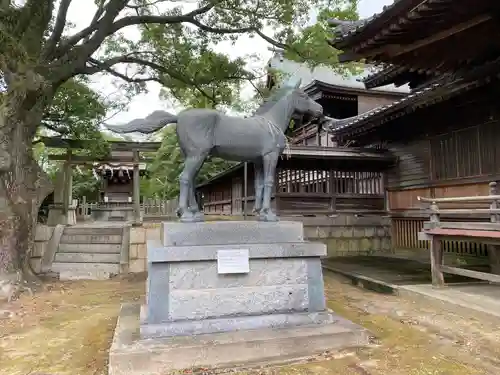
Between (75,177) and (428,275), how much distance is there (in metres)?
31.2

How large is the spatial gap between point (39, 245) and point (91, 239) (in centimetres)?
130

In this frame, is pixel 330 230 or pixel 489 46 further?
pixel 330 230

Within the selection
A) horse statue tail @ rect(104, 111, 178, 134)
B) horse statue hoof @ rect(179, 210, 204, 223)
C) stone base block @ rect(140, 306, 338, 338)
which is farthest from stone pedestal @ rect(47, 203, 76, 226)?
horse statue hoof @ rect(179, 210, 204, 223)

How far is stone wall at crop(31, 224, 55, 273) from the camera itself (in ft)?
32.5

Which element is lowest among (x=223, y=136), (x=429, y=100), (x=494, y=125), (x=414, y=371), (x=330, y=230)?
(x=414, y=371)

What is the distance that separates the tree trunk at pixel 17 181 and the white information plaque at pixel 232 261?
18.4 feet

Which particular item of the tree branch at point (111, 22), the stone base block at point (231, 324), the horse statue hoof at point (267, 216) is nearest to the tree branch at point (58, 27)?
the tree branch at point (111, 22)

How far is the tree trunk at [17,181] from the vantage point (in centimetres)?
774

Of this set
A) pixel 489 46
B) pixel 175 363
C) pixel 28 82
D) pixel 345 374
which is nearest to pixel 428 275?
pixel 489 46

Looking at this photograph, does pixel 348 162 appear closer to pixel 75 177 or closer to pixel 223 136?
pixel 223 136

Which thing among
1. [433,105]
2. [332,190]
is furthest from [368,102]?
[433,105]

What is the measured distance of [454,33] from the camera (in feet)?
18.8

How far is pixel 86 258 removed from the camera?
10273 mm

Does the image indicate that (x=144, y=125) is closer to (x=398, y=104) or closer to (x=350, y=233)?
(x=398, y=104)
